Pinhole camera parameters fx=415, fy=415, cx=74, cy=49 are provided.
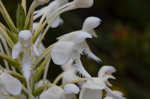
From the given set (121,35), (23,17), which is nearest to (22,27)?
(23,17)

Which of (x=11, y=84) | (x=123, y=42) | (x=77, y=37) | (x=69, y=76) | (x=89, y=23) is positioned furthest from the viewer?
(x=123, y=42)

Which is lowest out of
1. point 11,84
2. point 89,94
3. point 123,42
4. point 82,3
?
A: point 123,42

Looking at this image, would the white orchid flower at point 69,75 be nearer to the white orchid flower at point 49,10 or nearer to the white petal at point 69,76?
the white petal at point 69,76

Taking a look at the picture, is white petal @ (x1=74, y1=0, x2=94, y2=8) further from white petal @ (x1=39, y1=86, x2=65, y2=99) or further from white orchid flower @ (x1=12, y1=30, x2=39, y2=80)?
white petal @ (x1=39, y1=86, x2=65, y2=99)

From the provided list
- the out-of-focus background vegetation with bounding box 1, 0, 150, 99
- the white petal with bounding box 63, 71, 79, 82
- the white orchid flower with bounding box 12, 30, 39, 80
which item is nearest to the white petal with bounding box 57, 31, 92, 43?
the white orchid flower with bounding box 12, 30, 39, 80

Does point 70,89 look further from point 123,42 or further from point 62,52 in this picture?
point 123,42

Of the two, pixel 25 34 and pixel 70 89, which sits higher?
pixel 25 34

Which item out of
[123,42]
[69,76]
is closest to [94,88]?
[69,76]
